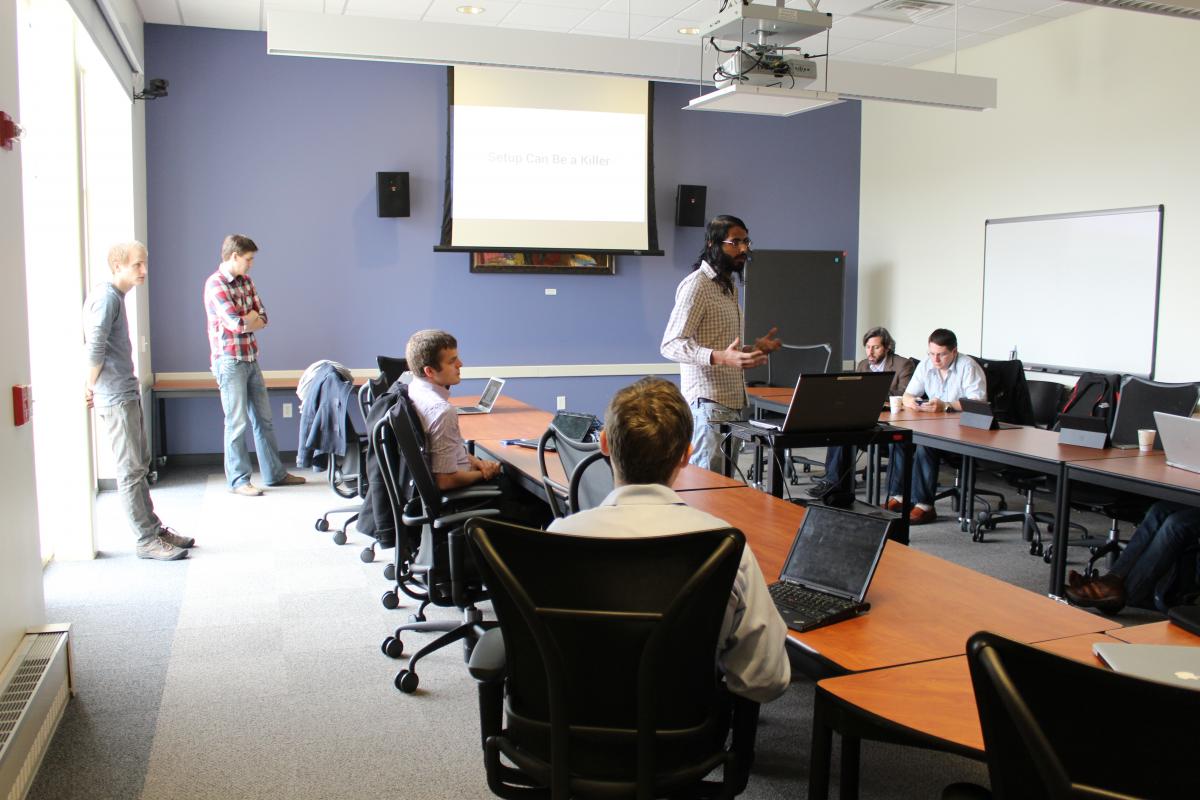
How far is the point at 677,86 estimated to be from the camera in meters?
8.37

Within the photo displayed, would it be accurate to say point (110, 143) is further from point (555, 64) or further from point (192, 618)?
point (192, 618)

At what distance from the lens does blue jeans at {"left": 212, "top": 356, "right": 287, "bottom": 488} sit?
249 inches

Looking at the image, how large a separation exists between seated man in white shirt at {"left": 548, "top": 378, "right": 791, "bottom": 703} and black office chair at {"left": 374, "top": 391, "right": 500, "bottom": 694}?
1.46 metres

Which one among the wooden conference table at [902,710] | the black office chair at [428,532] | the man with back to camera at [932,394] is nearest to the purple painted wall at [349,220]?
the man with back to camera at [932,394]

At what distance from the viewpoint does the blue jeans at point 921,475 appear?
5.86 metres

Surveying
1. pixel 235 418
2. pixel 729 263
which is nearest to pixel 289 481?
pixel 235 418

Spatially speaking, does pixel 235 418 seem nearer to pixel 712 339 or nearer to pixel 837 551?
pixel 712 339

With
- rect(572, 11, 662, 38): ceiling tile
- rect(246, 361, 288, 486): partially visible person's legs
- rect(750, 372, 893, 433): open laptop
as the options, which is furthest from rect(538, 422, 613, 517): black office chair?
rect(572, 11, 662, 38): ceiling tile

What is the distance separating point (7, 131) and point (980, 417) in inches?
177

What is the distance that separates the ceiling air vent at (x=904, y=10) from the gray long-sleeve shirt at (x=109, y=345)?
16.9 ft

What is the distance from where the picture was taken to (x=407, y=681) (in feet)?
10.5

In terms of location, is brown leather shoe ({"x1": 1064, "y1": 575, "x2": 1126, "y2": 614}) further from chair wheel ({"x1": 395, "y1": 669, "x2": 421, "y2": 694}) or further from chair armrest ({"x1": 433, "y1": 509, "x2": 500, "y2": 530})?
chair wheel ({"x1": 395, "y1": 669, "x2": 421, "y2": 694})

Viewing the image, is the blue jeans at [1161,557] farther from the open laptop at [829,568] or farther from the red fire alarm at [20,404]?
the red fire alarm at [20,404]

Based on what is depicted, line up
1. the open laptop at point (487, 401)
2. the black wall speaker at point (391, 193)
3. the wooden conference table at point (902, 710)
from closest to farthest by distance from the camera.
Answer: the wooden conference table at point (902, 710)
the open laptop at point (487, 401)
the black wall speaker at point (391, 193)
